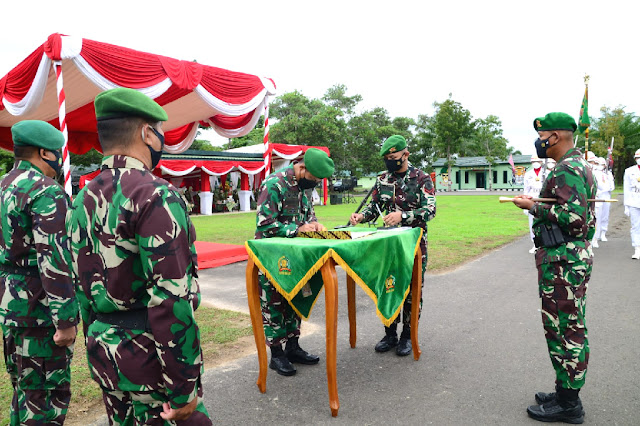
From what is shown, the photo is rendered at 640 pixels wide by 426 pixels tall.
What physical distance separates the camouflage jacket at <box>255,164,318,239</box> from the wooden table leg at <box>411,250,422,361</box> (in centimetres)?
110

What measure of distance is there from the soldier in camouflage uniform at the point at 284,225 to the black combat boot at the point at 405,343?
0.78 metres

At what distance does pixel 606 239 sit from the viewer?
1093cm

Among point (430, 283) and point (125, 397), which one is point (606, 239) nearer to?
point (430, 283)

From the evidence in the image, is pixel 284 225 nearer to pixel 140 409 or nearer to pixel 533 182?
pixel 140 409

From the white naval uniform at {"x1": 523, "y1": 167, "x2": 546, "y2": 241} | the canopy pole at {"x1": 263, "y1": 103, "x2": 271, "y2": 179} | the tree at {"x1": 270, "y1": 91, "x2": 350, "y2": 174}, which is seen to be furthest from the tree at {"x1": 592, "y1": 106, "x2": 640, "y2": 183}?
the canopy pole at {"x1": 263, "y1": 103, "x2": 271, "y2": 179}

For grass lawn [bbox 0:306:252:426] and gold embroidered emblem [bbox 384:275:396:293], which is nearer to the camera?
grass lawn [bbox 0:306:252:426]

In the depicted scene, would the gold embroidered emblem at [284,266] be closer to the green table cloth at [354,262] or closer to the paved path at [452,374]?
the green table cloth at [354,262]

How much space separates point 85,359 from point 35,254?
1943 millimetres

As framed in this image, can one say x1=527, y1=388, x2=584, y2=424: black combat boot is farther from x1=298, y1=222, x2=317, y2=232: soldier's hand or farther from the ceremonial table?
x1=298, y1=222, x2=317, y2=232: soldier's hand

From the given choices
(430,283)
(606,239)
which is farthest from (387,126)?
(430,283)

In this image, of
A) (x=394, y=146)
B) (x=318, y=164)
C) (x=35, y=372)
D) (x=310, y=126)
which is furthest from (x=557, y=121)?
(x=310, y=126)

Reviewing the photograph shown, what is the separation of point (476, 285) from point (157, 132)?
5.95m

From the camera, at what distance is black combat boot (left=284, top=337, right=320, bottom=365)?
3.87 metres

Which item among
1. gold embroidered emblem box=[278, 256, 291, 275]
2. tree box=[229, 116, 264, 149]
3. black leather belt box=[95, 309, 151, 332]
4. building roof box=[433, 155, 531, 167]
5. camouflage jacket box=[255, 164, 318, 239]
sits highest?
tree box=[229, 116, 264, 149]
